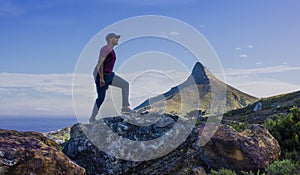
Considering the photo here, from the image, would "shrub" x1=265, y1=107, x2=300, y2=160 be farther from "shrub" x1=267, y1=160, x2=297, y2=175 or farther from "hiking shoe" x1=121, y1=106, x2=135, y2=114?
"hiking shoe" x1=121, y1=106, x2=135, y2=114

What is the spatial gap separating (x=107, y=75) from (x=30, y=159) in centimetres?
399

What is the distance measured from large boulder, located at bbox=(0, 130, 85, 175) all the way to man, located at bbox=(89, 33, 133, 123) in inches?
115

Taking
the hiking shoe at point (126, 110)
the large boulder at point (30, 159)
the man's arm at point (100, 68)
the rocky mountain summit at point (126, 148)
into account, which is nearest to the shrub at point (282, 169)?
the rocky mountain summit at point (126, 148)

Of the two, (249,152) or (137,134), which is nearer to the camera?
(137,134)

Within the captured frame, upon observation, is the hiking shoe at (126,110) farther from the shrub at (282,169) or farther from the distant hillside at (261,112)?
the distant hillside at (261,112)

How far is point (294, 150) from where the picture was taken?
40.4ft

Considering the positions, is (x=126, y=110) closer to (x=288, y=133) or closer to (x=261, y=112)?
(x=288, y=133)

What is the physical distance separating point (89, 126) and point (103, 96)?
1.24m

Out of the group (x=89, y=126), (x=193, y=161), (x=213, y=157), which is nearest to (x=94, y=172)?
(x=89, y=126)

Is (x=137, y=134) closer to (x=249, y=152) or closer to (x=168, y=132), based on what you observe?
(x=168, y=132)

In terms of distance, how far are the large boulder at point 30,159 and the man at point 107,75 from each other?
2.93m

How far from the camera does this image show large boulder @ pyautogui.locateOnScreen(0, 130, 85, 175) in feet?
19.0

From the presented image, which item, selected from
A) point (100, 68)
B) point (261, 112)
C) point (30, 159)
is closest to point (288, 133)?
point (100, 68)

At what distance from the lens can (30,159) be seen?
234 inches
